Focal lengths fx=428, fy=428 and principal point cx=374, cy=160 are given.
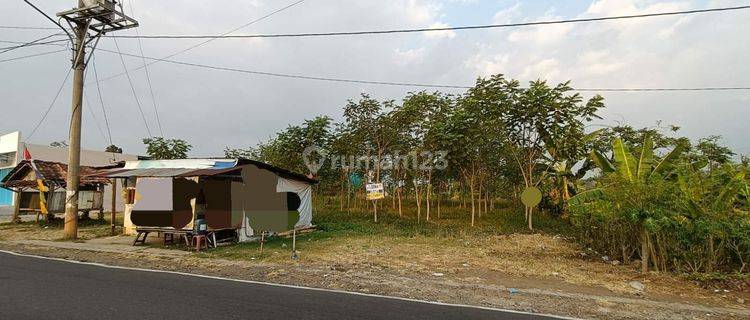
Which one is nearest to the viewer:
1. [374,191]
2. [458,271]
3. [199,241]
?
[458,271]

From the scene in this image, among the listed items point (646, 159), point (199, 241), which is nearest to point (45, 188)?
point (199, 241)

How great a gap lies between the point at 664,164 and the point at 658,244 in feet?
10.8

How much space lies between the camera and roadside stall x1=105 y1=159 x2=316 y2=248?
41.0 ft

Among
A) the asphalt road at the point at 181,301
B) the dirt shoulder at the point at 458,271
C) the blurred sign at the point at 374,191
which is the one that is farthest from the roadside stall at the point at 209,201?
the asphalt road at the point at 181,301

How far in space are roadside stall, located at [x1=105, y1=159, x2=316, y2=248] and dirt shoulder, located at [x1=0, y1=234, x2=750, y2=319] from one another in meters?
0.76

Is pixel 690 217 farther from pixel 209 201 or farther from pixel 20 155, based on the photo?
pixel 20 155

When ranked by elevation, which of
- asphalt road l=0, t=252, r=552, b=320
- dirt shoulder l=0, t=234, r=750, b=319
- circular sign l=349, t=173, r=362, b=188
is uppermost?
circular sign l=349, t=173, r=362, b=188

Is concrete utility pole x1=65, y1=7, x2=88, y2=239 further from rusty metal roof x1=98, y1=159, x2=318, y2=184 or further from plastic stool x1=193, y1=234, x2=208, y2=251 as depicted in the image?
plastic stool x1=193, y1=234, x2=208, y2=251

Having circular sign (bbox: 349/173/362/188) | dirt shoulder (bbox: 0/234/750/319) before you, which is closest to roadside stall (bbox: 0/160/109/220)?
dirt shoulder (bbox: 0/234/750/319)

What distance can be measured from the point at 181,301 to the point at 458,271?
590 centimetres

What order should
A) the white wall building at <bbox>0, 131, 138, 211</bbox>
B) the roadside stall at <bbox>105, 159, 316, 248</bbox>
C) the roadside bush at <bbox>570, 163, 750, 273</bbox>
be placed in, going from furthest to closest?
1. the white wall building at <bbox>0, 131, 138, 211</bbox>
2. the roadside stall at <bbox>105, 159, 316, 248</bbox>
3. the roadside bush at <bbox>570, 163, 750, 273</bbox>

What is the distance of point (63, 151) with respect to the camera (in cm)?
3669

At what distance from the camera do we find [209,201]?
45.9ft

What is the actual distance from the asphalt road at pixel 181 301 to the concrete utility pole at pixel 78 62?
7.31m
